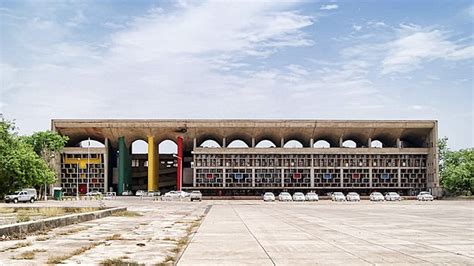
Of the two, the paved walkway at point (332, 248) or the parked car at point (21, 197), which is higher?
the paved walkway at point (332, 248)

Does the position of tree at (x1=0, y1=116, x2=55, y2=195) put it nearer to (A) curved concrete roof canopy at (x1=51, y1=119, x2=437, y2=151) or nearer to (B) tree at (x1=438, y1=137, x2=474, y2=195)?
(A) curved concrete roof canopy at (x1=51, y1=119, x2=437, y2=151)

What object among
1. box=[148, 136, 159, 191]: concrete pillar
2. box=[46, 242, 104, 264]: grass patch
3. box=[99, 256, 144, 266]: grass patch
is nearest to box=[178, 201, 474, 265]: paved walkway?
box=[99, 256, 144, 266]: grass patch

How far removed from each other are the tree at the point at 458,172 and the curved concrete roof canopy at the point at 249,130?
6267mm

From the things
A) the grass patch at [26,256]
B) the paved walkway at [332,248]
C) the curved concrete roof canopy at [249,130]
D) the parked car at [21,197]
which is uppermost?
the curved concrete roof canopy at [249,130]

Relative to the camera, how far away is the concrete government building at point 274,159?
108812mm

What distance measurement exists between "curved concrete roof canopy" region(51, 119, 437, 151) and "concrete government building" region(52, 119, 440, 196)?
0.59 ft

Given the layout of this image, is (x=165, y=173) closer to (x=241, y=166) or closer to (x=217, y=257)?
(x=241, y=166)

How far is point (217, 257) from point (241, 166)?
95313 millimetres

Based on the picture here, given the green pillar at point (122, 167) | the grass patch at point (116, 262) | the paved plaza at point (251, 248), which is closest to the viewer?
the grass patch at point (116, 262)

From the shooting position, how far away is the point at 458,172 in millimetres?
96500

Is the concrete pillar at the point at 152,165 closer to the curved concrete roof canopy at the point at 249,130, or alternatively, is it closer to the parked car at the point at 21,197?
the curved concrete roof canopy at the point at 249,130

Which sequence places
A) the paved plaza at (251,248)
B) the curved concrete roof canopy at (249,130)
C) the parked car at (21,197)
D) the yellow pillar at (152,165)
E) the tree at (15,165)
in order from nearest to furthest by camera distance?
1. the paved plaza at (251,248)
2. the parked car at (21,197)
3. the tree at (15,165)
4. the curved concrete roof canopy at (249,130)
5. the yellow pillar at (152,165)

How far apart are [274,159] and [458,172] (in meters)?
31.5

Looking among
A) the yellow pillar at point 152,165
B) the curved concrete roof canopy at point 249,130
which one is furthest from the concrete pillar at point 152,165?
the curved concrete roof canopy at point 249,130
